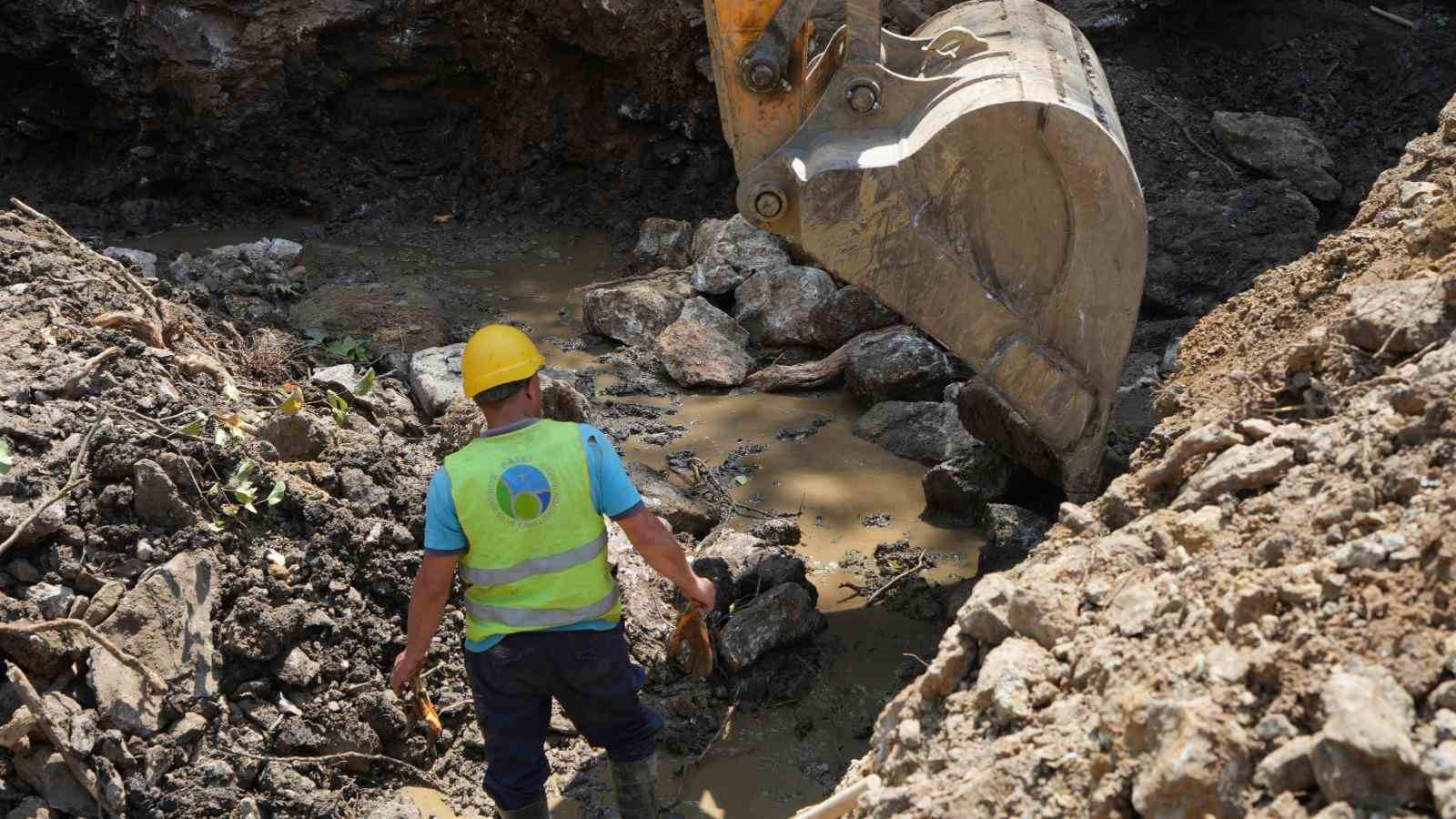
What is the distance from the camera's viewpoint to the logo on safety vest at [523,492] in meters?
3.18

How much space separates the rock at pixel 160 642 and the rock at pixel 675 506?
5.75 feet

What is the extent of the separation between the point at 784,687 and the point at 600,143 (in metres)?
5.51

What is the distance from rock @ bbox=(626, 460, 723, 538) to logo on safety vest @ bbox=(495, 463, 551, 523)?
6.12 ft

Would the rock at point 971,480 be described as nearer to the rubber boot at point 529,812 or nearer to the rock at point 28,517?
the rubber boot at point 529,812

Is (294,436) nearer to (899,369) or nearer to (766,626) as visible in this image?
(766,626)

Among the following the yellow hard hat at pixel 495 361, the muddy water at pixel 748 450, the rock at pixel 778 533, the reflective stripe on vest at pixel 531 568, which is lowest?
the muddy water at pixel 748 450

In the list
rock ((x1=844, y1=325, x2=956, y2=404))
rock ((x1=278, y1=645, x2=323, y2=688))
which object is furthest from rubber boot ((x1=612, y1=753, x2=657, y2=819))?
rock ((x1=844, y1=325, x2=956, y2=404))

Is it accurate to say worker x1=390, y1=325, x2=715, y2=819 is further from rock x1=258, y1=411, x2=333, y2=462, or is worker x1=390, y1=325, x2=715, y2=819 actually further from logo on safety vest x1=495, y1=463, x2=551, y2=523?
rock x1=258, y1=411, x2=333, y2=462

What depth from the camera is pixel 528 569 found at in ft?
10.7

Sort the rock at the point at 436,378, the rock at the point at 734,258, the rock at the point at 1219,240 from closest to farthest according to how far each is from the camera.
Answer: the rock at the point at 436,378 → the rock at the point at 1219,240 → the rock at the point at 734,258

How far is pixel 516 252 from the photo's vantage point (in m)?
8.45

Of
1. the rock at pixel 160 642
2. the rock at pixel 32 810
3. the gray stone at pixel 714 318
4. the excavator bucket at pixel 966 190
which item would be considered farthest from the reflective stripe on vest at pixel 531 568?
the gray stone at pixel 714 318

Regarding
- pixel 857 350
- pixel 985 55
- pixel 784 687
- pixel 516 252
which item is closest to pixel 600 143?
pixel 516 252

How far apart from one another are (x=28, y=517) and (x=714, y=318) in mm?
3887
